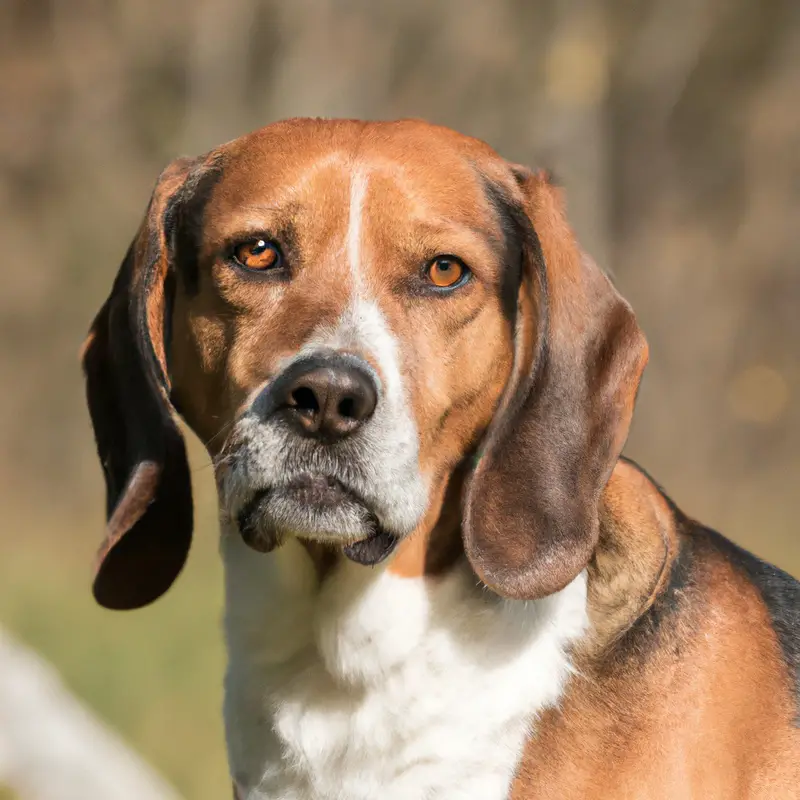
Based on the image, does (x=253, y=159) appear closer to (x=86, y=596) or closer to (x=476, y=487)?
(x=476, y=487)

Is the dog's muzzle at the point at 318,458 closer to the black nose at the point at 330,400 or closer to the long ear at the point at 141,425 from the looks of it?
the black nose at the point at 330,400

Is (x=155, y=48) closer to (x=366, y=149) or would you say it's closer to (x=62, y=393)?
(x=62, y=393)

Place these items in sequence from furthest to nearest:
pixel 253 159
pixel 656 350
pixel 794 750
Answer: pixel 656 350 → pixel 253 159 → pixel 794 750

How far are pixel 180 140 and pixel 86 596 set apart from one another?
4.87m

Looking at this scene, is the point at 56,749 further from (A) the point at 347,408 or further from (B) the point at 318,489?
(A) the point at 347,408

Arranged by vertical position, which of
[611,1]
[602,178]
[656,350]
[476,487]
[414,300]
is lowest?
[656,350]

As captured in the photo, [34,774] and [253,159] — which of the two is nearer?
[253,159]

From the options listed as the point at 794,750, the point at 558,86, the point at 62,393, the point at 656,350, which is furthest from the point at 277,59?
the point at 794,750

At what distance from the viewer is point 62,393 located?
37.3 feet

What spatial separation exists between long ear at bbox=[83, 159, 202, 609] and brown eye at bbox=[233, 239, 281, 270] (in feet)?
0.93

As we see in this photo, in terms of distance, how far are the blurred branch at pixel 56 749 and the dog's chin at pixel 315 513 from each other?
305 centimetres

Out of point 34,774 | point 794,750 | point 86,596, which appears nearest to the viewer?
point 794,750

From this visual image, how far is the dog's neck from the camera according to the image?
3.21m

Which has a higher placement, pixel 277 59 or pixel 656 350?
pixel 277 59
